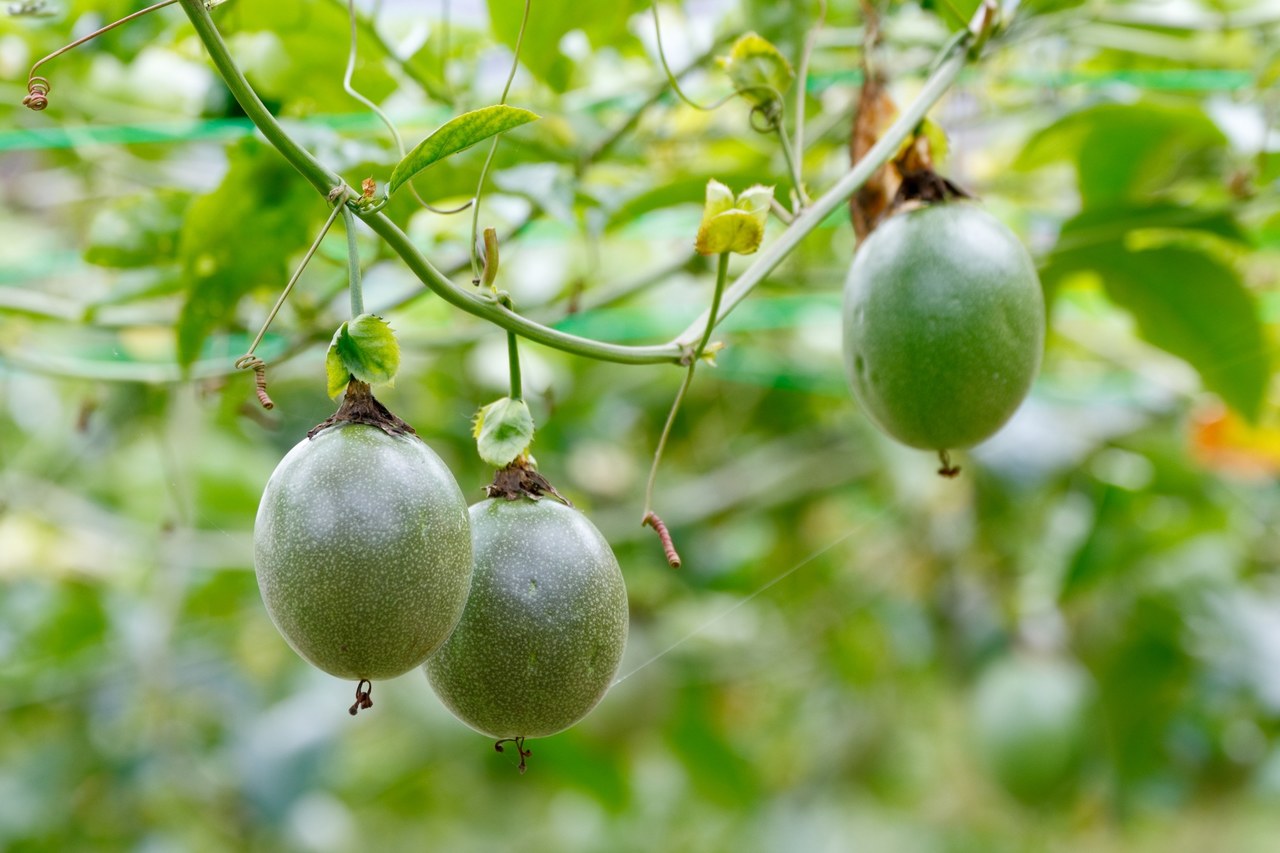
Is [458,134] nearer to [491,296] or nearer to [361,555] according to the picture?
[491,296]

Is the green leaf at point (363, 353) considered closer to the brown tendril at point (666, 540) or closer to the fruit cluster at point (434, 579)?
the fruit cluster at point (434, 579)

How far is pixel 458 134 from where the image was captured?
64 centimetres

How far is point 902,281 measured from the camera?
830 mm

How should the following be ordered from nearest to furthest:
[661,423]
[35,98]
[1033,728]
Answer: [35,98] < [1033,728] < [661,423]

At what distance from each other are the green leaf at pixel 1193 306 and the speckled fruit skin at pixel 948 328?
51 cm

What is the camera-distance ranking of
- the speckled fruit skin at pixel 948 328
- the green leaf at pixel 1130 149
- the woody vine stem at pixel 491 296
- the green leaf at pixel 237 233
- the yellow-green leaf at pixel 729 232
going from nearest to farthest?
1. the woody vine stem at pixel 491 296
2. the yellow-green leaf at pixel 729 232
3. the speckled fruit skin at pixel 948 328
4. the green leaf at pixel 237 233
5. the green leaf at pixel 1130 149

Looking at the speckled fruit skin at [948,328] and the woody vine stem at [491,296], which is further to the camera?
the speckled fruit skin at [948,328]

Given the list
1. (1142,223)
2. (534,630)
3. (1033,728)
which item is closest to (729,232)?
(534,630)

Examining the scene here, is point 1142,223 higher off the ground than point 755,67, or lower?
lower

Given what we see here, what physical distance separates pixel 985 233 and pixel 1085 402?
1127 mm

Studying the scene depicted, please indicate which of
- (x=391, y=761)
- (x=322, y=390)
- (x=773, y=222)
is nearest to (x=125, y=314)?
(x=322, y=390)

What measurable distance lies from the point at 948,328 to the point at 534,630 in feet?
1.04

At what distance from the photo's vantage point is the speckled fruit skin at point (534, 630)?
0.69 m

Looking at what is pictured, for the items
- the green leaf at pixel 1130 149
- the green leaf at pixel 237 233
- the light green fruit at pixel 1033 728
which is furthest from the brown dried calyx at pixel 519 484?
the light green fruit at pixel 1033 728
